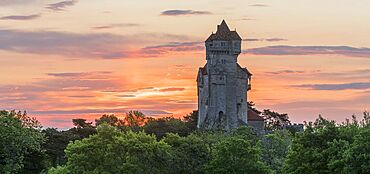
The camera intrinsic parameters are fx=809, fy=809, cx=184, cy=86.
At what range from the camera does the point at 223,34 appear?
5689 inches

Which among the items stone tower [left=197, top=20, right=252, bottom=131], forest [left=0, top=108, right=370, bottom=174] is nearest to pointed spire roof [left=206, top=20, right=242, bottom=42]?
stone tower [left=197, top=20, right=252, bottom=131]

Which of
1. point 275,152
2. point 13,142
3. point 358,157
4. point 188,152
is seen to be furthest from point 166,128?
point 358,157

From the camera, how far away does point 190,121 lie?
14938cm

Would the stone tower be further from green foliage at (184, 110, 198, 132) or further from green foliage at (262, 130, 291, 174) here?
green foliage at (262, 130, 291, 174)

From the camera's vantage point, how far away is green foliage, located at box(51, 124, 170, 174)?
66.8m

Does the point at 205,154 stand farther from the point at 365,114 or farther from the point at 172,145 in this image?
the point at 365,114

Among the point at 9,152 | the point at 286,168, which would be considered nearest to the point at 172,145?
the point at 286,168

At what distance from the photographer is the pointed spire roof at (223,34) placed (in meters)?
143

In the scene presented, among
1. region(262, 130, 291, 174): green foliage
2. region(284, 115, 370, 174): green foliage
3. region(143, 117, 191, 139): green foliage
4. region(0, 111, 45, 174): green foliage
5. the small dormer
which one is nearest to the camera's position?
region(284, 115, 370, 174): green foliage

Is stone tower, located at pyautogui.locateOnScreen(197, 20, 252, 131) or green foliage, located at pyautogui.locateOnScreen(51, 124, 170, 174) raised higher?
stone tower, located at pyautogui.locateOnScreen(197, 20, 252, 131)

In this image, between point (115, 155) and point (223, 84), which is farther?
point (223, 84)

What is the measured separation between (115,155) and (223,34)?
79188 mm

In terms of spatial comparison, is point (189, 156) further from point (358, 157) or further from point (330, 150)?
point (358, 157)

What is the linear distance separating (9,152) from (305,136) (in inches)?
1190
